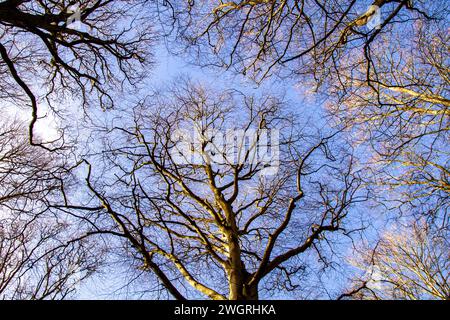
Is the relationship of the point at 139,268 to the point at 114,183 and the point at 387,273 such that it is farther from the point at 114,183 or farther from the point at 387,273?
the point at 387,273

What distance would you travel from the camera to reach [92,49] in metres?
5.17

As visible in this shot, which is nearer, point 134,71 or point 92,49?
point 92,49

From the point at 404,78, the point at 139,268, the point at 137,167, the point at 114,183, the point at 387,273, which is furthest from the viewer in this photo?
the point at 387,273

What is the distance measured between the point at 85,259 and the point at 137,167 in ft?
7.88

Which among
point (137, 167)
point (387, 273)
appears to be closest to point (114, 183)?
point (137, 167)

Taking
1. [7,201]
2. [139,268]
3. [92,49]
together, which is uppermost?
[92,49]

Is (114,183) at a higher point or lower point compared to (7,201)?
lower

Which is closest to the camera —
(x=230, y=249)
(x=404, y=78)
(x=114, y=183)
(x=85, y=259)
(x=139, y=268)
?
(x=230, y=249)

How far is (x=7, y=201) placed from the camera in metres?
6.12

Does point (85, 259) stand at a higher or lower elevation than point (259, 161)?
lower
